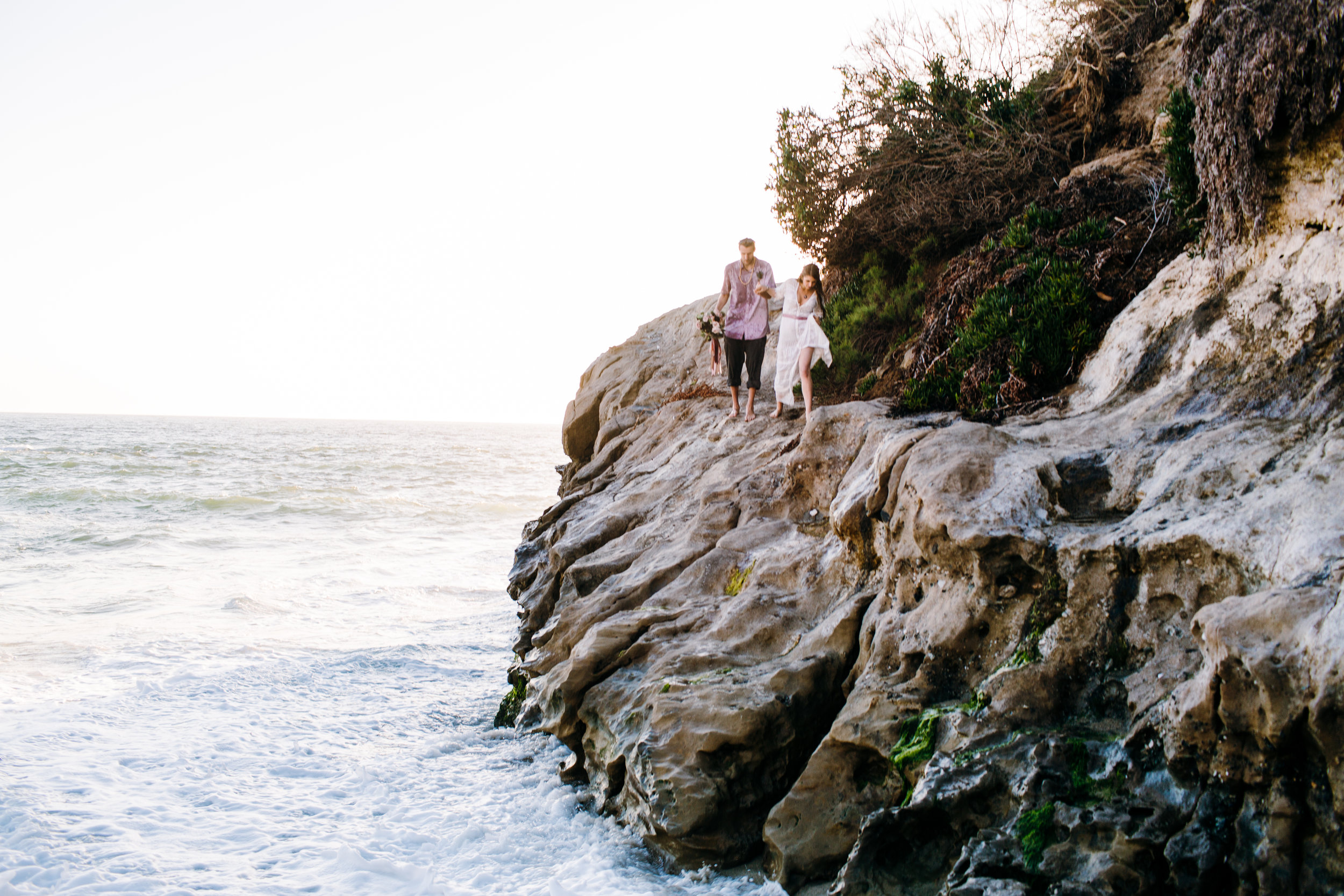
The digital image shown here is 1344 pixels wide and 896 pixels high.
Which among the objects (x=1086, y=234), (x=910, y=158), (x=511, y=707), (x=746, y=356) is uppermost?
(x=910, y=158)

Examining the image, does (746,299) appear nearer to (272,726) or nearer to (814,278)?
(814,278)

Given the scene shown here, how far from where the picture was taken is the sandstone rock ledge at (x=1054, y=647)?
3.30 meters

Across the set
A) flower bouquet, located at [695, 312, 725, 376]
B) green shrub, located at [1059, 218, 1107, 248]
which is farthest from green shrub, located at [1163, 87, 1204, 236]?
flower bouquet, located at [695, 312, 725, 376]

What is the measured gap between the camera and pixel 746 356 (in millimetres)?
10664

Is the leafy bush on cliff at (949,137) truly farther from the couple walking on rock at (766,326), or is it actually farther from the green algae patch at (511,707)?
the green algae patch at (511,707)

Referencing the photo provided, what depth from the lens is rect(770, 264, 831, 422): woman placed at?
29.7ft

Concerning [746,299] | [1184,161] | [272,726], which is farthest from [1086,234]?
[272,726]

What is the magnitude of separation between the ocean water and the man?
17.1 feet

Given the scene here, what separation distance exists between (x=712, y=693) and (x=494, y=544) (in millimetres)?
15714

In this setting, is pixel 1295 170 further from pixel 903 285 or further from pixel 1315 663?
pixel 903 285

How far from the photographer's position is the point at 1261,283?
5.05 metres

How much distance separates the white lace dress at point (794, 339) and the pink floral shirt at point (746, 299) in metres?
0.45

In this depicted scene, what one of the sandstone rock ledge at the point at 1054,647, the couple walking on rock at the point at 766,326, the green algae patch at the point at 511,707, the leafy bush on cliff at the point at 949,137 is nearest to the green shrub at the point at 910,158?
the leafy bush on cliff at the point at 949,137

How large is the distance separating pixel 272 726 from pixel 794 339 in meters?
7.12
